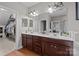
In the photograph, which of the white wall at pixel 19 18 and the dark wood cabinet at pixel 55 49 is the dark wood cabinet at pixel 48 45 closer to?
the dark wood cabinet at pixel 55 49

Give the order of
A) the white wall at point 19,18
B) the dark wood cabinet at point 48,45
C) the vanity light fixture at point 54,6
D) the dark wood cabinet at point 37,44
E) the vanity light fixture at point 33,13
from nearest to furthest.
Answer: the dark wood cabinet at point 48,45, the vanity light fixture at point 54,6, the dark wood cabinet at point 37,44, the vanity light fixture at point 33,13, the white wall at point 19,18

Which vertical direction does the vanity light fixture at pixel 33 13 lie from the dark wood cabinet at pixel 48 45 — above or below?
above

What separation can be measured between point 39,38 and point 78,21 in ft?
4.05

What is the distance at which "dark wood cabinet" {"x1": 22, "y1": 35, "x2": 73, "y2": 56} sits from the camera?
1.79 metres

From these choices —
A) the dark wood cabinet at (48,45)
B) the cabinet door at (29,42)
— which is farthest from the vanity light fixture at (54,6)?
the cabinet door at (29,42)

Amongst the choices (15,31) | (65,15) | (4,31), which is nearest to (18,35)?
(15,31)

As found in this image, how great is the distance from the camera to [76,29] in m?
1.85

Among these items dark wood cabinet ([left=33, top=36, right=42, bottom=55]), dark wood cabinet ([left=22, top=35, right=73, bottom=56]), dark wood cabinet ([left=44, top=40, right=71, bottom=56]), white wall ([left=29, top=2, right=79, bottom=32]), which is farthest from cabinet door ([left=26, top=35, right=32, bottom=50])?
white wall ([left=29, top=2, right=79, bottom=32])

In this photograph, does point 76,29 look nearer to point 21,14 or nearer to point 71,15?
point 71,15

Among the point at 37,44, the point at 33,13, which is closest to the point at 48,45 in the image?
the point at 37,44

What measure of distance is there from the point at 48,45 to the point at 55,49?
26 centimetres

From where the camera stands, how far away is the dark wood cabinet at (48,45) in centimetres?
179

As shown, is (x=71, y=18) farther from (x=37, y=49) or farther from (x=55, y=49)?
(x=37, y=49)

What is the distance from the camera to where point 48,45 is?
2.22m
